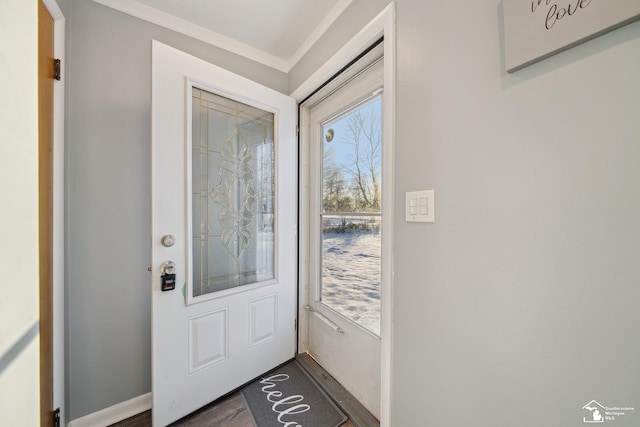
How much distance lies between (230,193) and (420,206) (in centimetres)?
120

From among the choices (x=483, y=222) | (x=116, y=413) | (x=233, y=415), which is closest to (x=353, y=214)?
(x=483, y=222)

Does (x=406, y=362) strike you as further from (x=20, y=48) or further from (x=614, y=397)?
(x=20, y=48)

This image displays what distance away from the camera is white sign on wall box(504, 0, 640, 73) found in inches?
19.7

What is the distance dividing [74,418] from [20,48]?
181 centimetres

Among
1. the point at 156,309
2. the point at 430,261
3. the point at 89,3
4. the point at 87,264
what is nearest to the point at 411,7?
the point at 430,261

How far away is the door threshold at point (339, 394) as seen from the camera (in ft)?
4.29

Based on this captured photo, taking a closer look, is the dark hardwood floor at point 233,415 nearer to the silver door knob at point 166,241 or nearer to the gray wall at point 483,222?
the gray wall at point 483,222

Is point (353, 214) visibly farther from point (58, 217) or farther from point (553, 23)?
point (58, 217)

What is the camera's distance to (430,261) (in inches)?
35.3

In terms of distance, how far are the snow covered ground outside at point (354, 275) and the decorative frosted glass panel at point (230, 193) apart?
0.45 meters

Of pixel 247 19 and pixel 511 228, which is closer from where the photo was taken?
pixel 511 228

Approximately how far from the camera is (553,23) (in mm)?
583

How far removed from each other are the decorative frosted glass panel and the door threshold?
767 mm

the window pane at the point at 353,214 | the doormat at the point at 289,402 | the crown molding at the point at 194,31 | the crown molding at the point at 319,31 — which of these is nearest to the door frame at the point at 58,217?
the crown molding at the point at 194,31
